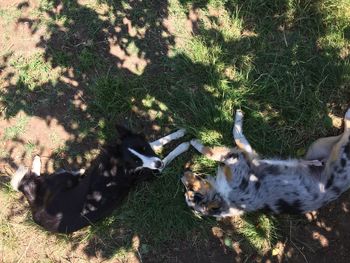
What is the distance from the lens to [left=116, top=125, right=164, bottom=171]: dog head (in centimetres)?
461

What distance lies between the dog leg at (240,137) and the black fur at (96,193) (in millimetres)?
981

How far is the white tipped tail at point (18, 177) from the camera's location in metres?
5.00

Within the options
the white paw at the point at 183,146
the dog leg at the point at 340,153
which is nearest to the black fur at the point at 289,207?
the dog leg at the point at 340,153

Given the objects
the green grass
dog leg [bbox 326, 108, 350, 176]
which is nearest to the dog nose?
dog leg [bbox 326, 108, 350, 176]

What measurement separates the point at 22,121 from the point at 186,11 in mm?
2424

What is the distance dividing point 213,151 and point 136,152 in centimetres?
92

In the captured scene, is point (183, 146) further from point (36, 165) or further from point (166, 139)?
point (36, 165)

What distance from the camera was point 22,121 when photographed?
5.29 metres

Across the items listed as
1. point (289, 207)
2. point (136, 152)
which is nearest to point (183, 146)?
point (136, 152)

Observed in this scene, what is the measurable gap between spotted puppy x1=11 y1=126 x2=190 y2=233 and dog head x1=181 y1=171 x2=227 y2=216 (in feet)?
1.17

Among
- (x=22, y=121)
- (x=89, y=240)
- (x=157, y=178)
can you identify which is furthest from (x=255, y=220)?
(x=22, y=121)

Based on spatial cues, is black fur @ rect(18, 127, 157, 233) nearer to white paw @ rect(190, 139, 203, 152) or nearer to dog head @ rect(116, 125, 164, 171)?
dog head @ rect(116, 125, 164, 171)

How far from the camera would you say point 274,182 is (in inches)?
177

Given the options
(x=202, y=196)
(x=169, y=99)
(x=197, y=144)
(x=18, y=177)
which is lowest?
(x=202, y=196)
